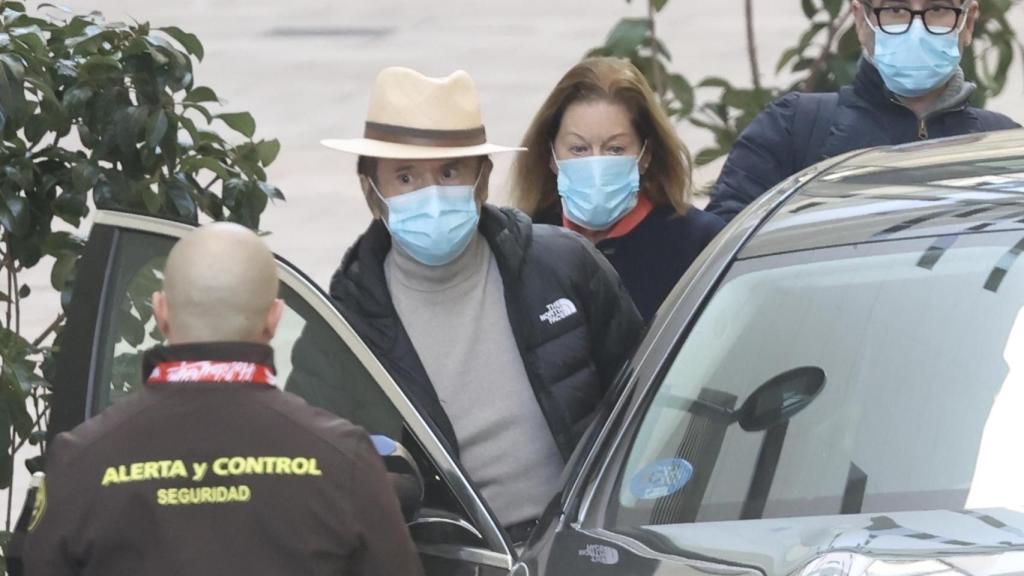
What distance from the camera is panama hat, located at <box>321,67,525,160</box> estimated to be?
3.82 m

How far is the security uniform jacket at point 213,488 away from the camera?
8.54 feet

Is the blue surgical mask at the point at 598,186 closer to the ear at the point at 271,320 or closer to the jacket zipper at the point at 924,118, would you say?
the jacket zipper at the point at 924,118

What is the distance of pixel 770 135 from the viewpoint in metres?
4.63

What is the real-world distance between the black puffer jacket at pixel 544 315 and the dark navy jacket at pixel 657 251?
0.58m

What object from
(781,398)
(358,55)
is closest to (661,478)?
(781,398)

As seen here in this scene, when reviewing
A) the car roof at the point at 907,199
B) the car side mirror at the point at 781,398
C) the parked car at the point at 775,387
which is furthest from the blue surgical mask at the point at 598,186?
the car side mirror at the point at 781,398

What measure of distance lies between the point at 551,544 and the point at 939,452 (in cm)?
62

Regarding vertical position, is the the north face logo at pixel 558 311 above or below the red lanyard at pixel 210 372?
below

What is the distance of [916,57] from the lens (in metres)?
4.50

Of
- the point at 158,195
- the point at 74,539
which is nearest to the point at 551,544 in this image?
Result: the point at 74,539

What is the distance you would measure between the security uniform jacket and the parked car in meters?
0.49

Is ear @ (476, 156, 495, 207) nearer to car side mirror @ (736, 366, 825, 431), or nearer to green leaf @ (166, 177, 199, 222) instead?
green leaf @ (166, 177, 199, 222)

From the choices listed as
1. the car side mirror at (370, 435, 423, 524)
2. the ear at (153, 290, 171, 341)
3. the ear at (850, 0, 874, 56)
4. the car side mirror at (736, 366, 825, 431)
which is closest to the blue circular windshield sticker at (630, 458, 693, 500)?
the car side mirror at (736, 366, 825, 431)

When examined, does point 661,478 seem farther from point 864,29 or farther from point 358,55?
point 358,55
